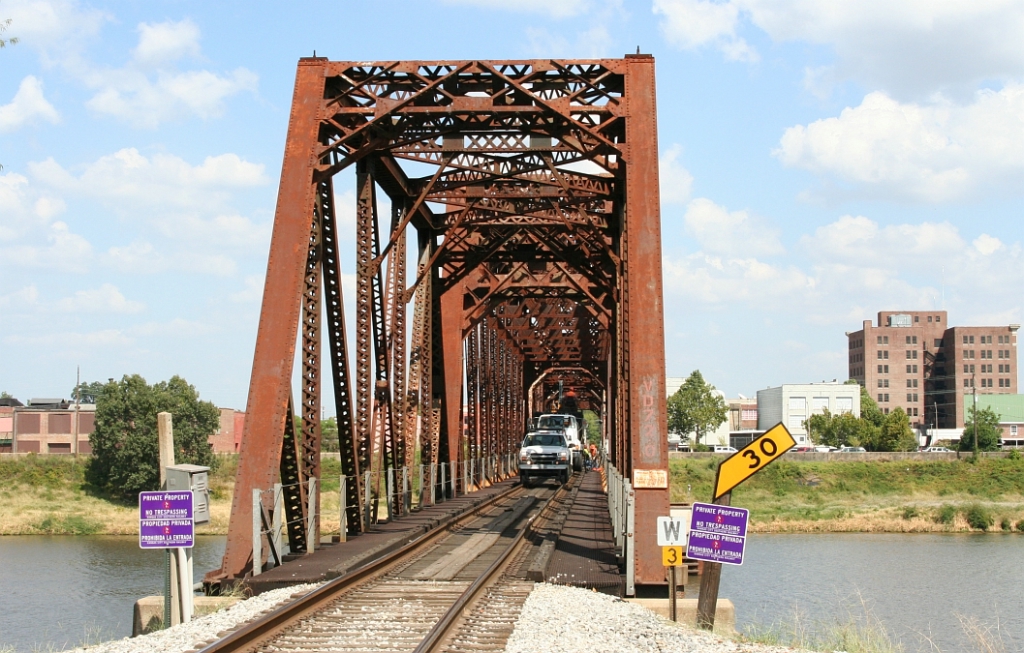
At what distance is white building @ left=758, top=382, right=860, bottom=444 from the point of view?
13488 centimetres

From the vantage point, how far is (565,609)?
431 inches

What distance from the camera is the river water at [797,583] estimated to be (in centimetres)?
2308

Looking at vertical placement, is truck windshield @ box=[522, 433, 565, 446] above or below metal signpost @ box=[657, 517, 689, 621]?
below

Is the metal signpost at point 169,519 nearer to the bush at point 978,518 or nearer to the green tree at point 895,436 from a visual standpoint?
the bush at point 978,518

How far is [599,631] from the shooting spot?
9961mm

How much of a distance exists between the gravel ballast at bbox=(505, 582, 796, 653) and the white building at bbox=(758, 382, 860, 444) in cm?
12348

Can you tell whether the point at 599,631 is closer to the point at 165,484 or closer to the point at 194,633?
the point at 194,633

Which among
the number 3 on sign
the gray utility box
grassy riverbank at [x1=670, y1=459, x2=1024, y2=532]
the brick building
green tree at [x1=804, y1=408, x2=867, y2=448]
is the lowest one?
grassy riverbank at [x1=670, y1=459, x2=1024, y2=532]

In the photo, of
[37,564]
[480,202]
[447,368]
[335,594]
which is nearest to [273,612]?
[335,594]

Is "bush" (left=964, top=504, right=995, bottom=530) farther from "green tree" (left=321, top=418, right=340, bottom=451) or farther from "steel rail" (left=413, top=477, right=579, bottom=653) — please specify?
"green tree" (left=321, top=418, right=340, bottom=451)

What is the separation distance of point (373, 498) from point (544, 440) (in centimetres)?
2298

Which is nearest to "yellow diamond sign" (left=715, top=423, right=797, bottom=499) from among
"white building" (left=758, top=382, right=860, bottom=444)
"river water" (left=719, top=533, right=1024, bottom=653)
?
"river water" (left=719, top=533, right=1024, bottom=653)

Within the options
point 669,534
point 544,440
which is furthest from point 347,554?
point 544,440

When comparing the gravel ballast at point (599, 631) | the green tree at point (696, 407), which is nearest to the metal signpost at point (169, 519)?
the gravel ballast at point (599, 631)
